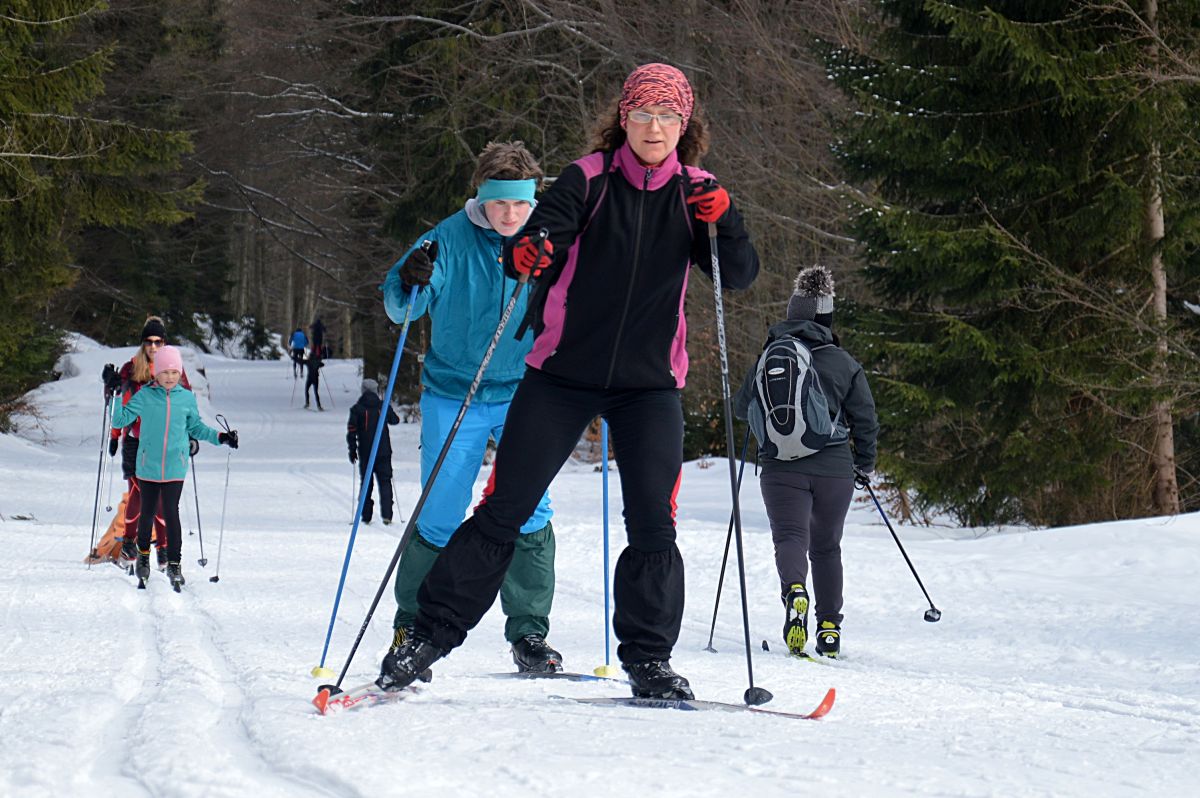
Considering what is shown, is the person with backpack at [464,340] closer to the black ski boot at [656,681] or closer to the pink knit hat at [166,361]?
the black ski boot at [656,681]

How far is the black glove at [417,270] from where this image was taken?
484 cm

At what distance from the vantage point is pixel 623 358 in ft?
13.4

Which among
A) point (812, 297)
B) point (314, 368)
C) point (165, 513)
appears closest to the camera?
point (812, 297)

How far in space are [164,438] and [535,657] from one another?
4980 mm

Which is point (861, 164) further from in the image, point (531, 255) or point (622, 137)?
point (531, 255)

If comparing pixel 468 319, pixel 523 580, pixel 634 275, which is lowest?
pixel 523 580

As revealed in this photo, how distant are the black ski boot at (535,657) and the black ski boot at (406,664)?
103 cm

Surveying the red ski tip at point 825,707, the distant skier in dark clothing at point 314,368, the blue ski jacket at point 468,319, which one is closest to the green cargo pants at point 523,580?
the blue ski jacket at point 468,319

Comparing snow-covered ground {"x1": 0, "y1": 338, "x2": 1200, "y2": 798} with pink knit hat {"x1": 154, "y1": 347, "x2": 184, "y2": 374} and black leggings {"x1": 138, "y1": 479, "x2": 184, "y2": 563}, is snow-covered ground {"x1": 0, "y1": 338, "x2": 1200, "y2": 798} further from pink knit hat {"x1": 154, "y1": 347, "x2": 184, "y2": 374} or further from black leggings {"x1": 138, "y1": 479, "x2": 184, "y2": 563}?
pink knit hat {"x1": 154, "y1": 347, "x2": 184, "y2": 374}

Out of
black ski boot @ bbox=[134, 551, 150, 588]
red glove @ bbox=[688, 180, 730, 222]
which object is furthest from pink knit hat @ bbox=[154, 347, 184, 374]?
red glove @ bbox=[688, 180, 730, 222]

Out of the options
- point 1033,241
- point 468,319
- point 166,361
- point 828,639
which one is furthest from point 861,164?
point 468,319

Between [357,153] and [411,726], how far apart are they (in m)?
24.5

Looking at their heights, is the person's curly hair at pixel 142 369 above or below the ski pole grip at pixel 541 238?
below

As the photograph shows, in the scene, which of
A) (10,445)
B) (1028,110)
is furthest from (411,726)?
(10,445)
